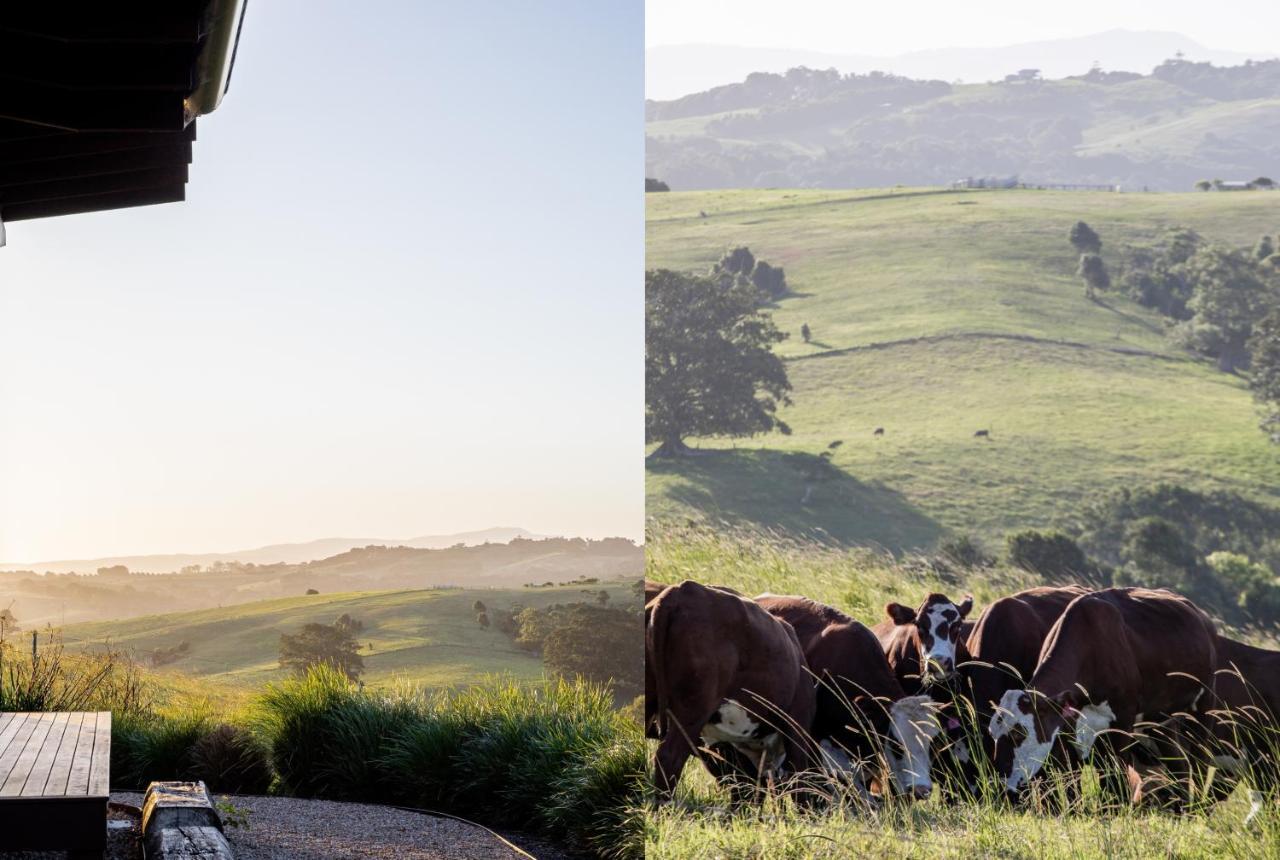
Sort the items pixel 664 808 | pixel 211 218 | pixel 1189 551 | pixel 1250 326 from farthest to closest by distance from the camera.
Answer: pixel 1250 326
pixel 1189 551
pixel 211 218
pixel 664 808

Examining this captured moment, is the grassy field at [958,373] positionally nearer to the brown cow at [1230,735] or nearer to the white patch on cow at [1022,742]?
the brown cow at [1230,735]

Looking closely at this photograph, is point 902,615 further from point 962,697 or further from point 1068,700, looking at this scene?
point 1068,700

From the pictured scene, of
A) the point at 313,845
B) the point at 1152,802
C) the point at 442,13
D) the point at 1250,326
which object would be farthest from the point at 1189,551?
the point at 313,845

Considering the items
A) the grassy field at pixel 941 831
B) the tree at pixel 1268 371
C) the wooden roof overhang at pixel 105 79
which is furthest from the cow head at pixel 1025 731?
the tree at pixel 1268 371

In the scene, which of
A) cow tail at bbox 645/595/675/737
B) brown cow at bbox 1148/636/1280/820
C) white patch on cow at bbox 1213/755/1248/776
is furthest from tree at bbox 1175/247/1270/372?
cow tail at bbox 645/595/675/737

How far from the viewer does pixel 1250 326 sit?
34.9 metres

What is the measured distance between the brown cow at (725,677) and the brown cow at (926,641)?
491 mm

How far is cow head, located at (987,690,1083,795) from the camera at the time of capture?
6.57 metres

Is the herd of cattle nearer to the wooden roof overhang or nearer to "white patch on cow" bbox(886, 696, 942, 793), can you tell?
"white patch on cow" bbox(886, 696, 942, 793)

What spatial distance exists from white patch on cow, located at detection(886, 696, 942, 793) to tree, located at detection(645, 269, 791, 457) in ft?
80.1

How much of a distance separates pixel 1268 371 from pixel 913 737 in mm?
30578

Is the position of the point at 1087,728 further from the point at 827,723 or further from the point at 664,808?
the point at 664,808

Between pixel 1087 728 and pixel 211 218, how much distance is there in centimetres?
1205

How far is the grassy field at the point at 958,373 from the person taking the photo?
31.6 metres
